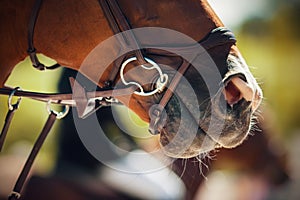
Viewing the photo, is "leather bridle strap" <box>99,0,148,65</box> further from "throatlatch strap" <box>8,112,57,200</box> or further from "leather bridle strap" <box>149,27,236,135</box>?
"throatlatch strap" <box>8,112,57,200</box>

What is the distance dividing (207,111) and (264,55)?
10.7 m

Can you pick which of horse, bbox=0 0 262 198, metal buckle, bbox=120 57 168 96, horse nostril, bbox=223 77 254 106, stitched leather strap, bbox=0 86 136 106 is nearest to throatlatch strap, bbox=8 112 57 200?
stitched leather strap, bbox=0 86 136 106

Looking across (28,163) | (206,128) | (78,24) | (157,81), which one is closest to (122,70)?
(157,81)

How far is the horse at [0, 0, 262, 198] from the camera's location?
1.92m

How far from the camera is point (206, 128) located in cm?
195

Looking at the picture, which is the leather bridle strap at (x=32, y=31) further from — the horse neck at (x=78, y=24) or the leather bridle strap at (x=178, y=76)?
the leather bridle strap at (x=178, y=76)

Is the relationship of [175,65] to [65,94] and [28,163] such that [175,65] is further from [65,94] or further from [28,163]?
[28,163]

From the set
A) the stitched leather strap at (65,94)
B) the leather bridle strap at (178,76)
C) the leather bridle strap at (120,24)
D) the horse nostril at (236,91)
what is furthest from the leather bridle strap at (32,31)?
the horse nostril at (236,91)

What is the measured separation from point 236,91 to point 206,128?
0.16 meters

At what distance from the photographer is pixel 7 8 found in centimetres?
221

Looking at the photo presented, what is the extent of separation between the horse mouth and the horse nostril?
0.02m

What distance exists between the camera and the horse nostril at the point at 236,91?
1.88 metres

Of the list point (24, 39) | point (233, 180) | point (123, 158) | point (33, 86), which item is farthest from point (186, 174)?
point (33, 86)

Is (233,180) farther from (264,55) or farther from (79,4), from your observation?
(264,55)
